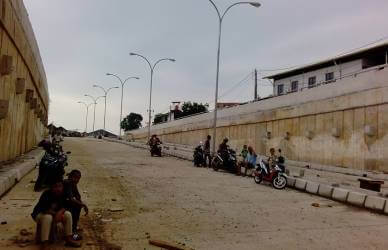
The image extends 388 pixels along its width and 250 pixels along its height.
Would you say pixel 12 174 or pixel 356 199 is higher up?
pixel 12 174

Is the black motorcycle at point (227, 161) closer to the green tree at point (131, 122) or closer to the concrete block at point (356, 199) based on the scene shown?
the concrete block at point (356, 199)

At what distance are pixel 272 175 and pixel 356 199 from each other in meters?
3.73

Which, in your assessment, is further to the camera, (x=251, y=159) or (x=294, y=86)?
(x=294, y=86)

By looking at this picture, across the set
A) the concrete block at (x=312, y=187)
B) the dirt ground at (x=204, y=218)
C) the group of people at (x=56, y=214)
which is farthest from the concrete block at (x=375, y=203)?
the group of people at (x=56, y=214)

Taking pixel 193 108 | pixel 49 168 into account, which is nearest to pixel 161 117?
pixel 193 108

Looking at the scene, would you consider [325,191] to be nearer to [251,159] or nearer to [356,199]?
[356,199]

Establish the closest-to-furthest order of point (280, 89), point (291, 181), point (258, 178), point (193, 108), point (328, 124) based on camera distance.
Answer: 1. point (291, 181)
2. point (258, 178)
3. point (328, 124)
4. point (280, 89)
5. point (193, 108)

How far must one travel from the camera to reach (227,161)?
68.9 ft

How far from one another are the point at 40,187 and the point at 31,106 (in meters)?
12.2

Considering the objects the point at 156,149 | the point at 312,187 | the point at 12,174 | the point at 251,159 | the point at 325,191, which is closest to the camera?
the point at 12,174

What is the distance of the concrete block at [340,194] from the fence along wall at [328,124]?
9.01 m

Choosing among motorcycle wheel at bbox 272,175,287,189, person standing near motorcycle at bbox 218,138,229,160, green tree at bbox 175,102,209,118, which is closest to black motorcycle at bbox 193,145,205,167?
person standing near motorcycle at bbox 218,138,229,160

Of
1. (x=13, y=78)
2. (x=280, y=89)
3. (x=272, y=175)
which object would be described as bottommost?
(x=272, y=175)

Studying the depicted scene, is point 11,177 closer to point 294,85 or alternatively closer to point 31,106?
point 31,106
